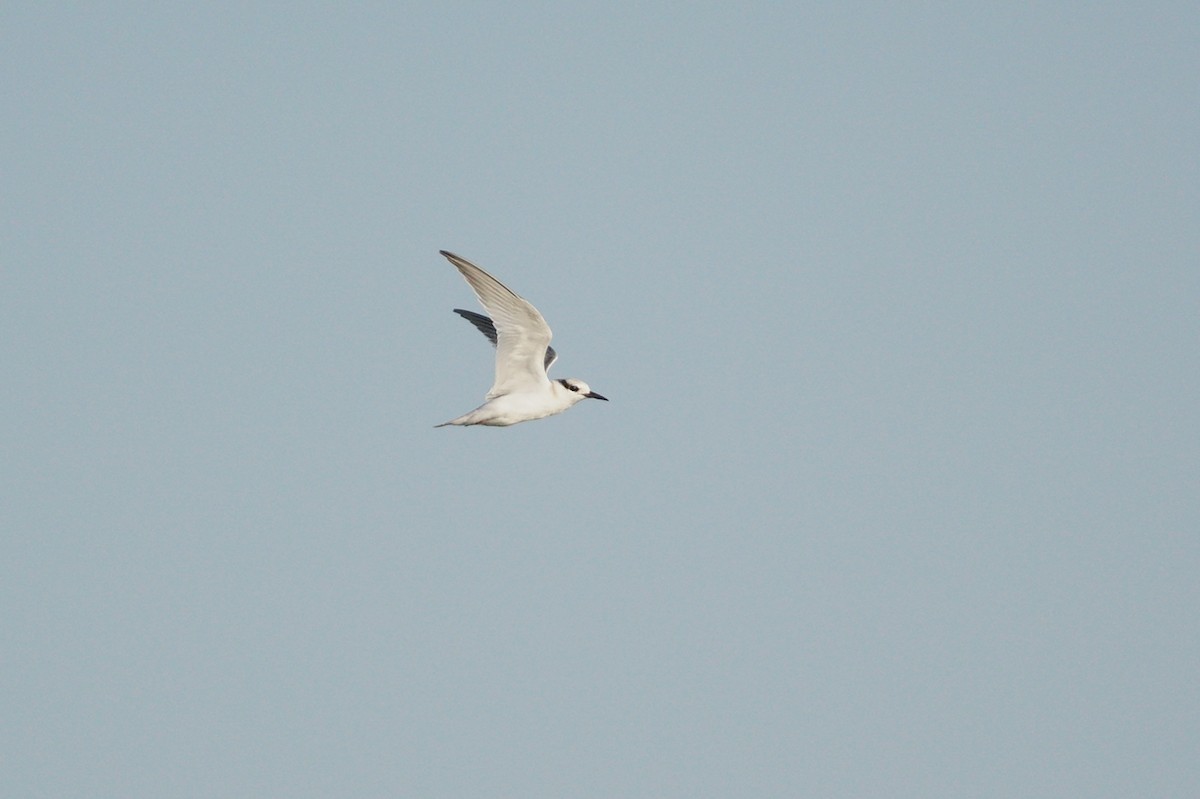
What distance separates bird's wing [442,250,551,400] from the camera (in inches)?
1053

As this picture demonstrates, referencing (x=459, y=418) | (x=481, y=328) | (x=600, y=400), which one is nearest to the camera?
(x=459, y=418)

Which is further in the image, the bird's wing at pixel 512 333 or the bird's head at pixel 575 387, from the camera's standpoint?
the bird's head at pixel 575 387

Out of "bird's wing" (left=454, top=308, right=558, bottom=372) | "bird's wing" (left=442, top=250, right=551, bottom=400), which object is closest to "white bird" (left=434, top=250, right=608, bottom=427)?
"bird's wing" (left=442, top=250, right=551, bottom=400)

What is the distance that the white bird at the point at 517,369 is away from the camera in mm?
27344

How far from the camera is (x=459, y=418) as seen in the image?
28.1 metres

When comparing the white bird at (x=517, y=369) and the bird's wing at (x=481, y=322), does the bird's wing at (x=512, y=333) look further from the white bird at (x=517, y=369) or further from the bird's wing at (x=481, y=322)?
the bird's wing at (x=481, y=322)

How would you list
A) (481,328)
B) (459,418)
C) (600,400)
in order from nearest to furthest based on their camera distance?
1. (459,418)
2. (600,400)
3. (481,328)

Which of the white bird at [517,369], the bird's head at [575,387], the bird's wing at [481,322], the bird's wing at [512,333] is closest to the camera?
the bird's wing at [512,333]

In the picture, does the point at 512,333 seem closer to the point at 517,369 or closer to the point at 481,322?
the point at 517,369

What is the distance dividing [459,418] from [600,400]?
3876 mm

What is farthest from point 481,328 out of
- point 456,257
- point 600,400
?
point 456,257

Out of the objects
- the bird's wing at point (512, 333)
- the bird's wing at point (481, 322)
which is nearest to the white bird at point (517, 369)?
the bird's wing at point (512, 333)

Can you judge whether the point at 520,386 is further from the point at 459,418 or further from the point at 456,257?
the point at 456,257

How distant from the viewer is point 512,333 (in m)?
28.1
